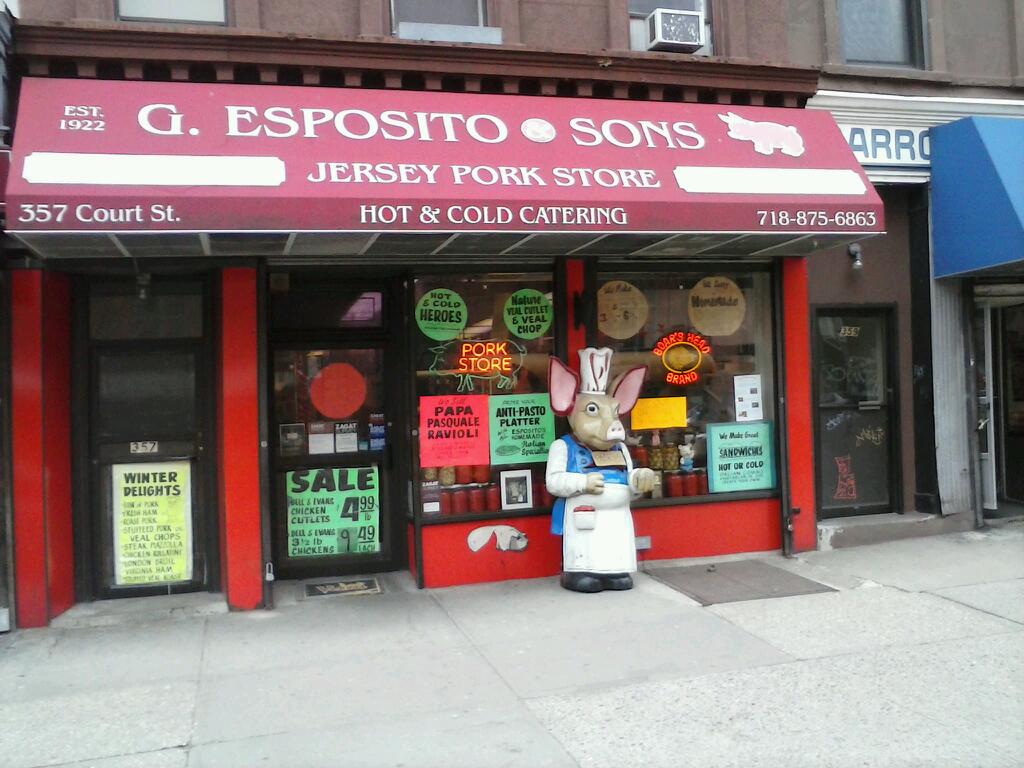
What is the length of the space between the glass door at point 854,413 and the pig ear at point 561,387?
2.95 m

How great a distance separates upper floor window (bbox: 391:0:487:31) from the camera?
24.7ft

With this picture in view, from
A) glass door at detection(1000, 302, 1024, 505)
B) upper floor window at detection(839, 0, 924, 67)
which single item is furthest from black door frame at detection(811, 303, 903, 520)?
upper floor window at detection(839, 0, 924, 67)

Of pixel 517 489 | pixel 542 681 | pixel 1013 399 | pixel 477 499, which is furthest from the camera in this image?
pixel 1013 399

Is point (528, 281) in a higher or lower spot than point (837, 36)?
lower

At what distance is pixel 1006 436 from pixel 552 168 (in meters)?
6.63

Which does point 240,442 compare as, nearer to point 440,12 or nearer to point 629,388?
point 629,388

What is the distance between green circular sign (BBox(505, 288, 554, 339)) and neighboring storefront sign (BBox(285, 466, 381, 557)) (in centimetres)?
170

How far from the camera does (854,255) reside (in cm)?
876

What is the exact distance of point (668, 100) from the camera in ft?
25.5

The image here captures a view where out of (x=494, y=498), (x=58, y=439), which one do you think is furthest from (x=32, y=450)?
(x=494, y=498)

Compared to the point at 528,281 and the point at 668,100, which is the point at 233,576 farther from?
the point at 668,100

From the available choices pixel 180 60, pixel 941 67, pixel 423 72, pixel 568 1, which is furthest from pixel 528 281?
pixel 941 67

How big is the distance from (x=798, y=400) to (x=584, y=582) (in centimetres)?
272

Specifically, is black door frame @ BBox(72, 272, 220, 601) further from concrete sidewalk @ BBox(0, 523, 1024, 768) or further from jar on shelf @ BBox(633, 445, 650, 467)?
jar on shelf @ BBox(633, 445, 650, 467)
